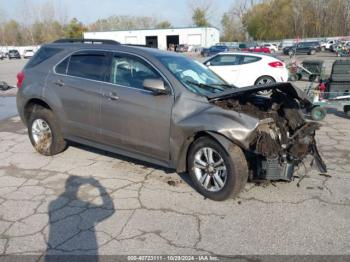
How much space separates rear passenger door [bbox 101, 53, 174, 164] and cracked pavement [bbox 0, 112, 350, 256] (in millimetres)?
538

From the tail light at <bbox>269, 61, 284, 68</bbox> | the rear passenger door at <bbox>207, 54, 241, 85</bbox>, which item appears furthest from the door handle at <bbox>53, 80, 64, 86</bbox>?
the tail light at <bbox>269, 61, 284, 68</bbox>

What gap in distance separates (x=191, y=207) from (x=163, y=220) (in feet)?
1.37

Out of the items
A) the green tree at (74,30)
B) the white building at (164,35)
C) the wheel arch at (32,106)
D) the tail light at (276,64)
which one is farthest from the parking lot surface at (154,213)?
the green tree at (74,30)

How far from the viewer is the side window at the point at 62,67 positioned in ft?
16.9

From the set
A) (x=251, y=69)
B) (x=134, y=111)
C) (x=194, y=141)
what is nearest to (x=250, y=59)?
(x=251, y=69)

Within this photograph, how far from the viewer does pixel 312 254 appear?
294cm

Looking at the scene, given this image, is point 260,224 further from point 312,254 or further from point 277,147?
point 277,147

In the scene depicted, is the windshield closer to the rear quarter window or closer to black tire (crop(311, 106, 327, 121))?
the rear quarter window

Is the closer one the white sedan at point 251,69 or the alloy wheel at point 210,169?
the alloy wheel at point 210,169

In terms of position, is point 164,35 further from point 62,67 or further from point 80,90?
point 80,90

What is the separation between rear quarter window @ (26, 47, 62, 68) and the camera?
17.7 ft

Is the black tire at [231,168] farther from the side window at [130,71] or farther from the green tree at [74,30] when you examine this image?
the green tree at [74,30]

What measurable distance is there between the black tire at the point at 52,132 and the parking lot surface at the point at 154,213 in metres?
0.39

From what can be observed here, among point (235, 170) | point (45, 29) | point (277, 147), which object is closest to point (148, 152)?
point (235, 170)
